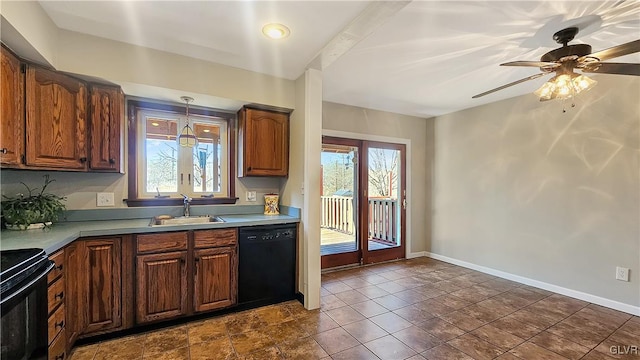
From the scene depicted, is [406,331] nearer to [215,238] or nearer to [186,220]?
[215,238]

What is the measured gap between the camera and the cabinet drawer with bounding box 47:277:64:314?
1702mm

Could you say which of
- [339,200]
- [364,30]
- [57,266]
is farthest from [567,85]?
[57,266]

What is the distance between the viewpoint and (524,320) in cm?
257

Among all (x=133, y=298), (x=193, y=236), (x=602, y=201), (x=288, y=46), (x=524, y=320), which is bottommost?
(x=524, y=320)

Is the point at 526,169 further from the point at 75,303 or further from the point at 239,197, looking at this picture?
the point at 75,303

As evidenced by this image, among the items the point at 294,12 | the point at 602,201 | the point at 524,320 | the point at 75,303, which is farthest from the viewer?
the point at 602,201

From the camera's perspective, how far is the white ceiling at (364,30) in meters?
1.86

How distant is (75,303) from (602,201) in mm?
4950

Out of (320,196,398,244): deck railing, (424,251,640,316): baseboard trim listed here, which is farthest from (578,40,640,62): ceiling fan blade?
(320,196,398,244): deck railing

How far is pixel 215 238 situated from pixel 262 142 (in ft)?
3.69

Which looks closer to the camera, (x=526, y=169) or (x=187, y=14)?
(x=187, y=14)

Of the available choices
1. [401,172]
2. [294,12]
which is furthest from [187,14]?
[401,172]

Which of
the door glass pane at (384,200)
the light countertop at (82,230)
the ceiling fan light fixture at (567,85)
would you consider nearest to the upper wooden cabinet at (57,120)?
the light countertop at (82,230)

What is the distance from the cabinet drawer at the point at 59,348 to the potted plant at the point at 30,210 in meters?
0.88
